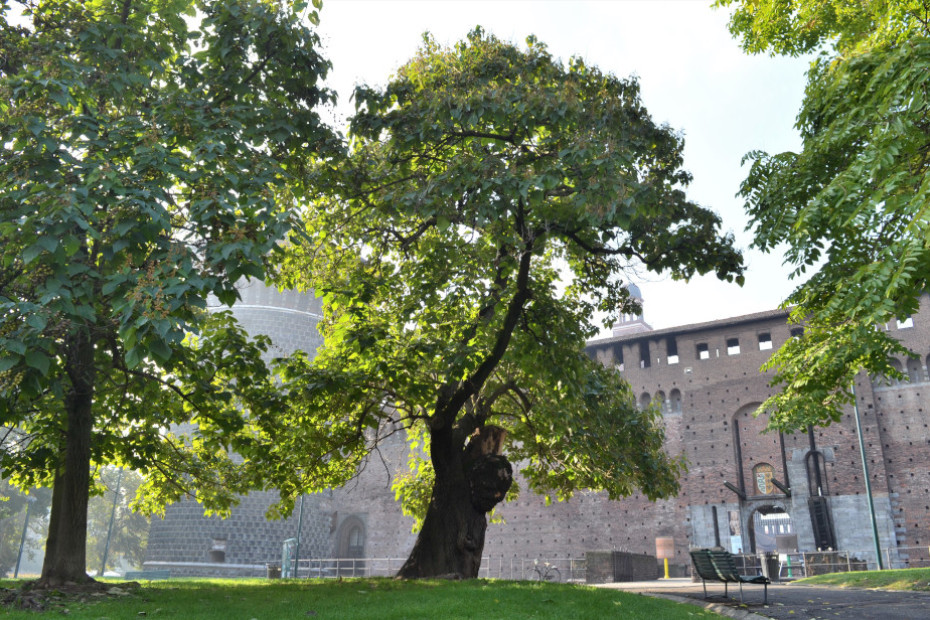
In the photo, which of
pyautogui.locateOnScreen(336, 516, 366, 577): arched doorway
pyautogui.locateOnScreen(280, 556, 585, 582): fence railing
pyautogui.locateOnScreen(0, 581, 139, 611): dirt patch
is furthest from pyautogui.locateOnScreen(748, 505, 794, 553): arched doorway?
pyautogui.locateOnScreen(0, 581, 139, 611): dirt patch

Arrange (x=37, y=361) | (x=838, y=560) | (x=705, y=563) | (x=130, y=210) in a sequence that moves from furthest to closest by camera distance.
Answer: (x=838, y=560) → (x=705, y=563) → (x=130, y=210) → (x=37, y=361)

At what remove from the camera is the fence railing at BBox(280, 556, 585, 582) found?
2833 centimetres

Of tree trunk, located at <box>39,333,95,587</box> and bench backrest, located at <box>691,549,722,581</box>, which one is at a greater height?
tree trunk, located at <box>39,333,95,587</box>

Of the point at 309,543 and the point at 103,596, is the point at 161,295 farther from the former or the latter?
the point at 309,543

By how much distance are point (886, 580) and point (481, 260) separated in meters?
8.68

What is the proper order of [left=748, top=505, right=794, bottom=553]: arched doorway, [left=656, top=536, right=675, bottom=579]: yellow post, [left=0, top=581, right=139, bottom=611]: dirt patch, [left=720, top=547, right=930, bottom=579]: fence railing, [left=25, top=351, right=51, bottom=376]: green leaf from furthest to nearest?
[left=748, top=505, right=794, bottom=553]: arched doorway, [left=656, top=536, right=675, bottom=579]: yellow post, [left=720, top=547, right=930, bottom=579]: fence railing, [left=0, top=581, right=139, bottom=611]: dirt patch, [left=25, top=351, right=51, bottom=376]: green leaf

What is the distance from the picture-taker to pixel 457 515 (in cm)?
990

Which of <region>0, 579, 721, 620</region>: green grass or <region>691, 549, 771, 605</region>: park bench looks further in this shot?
<region>691, 549, 771, 605</region>: park bench

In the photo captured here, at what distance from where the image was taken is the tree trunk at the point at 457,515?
9710mm

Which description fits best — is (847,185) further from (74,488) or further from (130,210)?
(74,488)

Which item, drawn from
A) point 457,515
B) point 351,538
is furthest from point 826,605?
point 351,538

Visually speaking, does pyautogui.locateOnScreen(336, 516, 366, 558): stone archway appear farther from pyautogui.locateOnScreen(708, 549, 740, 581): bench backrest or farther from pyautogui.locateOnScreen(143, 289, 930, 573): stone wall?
pyautogui.locateOnScreen(708, 549, 740, 581): bench backrest

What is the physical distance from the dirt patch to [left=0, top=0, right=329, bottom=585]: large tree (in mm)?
256

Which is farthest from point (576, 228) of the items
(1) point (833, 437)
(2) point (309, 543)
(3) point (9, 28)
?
(2) point (309, 543)
